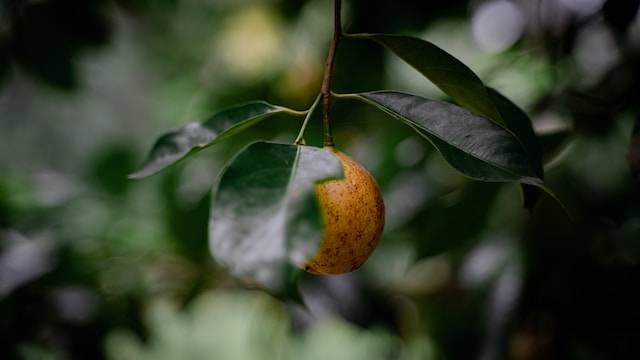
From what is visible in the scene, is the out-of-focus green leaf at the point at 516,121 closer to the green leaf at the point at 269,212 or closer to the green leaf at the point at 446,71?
the green leaf at the point at 446,71

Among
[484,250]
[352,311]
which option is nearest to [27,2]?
[352,311]

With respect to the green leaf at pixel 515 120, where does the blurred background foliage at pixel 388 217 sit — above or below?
below

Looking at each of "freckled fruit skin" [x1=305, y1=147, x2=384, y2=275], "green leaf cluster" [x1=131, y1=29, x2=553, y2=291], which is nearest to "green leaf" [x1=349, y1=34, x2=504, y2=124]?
"green leaf cluster" [x1=131, y1=29, x2=553, y2=291]

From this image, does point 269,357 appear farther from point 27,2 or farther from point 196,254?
point 27,2

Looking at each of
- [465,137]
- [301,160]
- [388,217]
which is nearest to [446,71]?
[465,137]

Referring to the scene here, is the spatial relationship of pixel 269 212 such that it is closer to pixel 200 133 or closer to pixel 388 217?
pixel 200 133

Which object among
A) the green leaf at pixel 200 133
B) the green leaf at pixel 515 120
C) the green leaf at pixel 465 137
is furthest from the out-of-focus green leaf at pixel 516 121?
the green leaf at pixel 200 133

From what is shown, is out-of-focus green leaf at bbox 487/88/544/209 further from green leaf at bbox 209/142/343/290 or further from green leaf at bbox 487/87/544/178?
green leaf at bbox 209/142/343/290

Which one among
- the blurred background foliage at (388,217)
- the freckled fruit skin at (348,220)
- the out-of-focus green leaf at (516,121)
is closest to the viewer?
the freckled fruit skin at (348,220)
